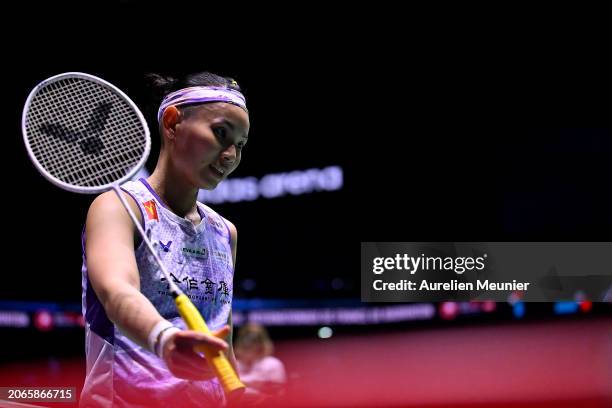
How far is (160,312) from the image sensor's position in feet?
5.13

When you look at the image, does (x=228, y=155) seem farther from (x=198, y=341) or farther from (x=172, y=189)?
(x=198, y=341)

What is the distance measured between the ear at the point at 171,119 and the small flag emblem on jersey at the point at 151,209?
157 mm

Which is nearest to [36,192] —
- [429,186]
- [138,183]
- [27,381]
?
[27,381]

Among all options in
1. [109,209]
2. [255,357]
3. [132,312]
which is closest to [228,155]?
[109,209]

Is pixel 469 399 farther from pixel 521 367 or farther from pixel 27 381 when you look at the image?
pixel 27 381

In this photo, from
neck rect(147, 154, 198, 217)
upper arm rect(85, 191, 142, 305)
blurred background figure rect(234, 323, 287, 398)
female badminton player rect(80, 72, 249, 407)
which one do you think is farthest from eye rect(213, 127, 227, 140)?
blurred background figure rect(234, 323, 287, 398)

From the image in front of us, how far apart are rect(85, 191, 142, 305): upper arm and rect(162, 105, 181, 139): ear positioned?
19 cm

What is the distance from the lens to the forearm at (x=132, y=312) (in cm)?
131

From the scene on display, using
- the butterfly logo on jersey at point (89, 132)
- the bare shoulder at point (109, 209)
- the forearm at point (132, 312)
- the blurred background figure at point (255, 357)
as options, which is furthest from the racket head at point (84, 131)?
the blurred background figure at point (255, 357)

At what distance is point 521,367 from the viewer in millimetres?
7641

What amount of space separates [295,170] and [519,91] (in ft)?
8.01

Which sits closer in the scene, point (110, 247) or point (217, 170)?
point (110, 247)

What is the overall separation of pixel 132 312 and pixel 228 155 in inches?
17.3

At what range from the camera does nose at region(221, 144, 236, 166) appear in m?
1.65
